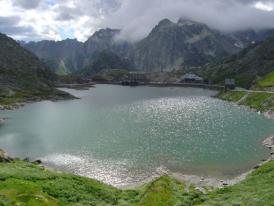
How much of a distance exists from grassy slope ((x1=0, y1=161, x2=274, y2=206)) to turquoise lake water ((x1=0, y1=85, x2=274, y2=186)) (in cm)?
3157

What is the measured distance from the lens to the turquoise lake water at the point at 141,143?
100000mm

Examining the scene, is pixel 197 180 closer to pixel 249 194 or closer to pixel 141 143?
pixel 249 194

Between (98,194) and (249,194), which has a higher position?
(249,194)

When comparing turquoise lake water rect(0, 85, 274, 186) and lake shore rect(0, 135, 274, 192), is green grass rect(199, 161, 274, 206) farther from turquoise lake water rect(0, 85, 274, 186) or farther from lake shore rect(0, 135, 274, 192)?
turquoise lake water rect(0, 85, 274, 186)

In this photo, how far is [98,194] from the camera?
5506cm

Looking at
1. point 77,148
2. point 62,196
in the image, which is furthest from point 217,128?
point 62,196

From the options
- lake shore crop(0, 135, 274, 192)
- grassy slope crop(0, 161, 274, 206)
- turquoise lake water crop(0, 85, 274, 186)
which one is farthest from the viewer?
turquoise lake water crop(0, 85, 274, 186)

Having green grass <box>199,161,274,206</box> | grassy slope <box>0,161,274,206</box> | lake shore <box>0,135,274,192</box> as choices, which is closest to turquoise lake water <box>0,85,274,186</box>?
lake shore <box>0,135,274,192</box>

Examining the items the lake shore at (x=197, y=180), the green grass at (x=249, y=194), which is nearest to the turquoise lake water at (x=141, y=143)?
the lake shore at (x=197, y=180)

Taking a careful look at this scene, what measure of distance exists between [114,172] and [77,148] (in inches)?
1249

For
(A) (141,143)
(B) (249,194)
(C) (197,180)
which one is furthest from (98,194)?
(A) (141,143)

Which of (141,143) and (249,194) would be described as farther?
(141,143)

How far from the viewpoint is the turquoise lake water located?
100 metres

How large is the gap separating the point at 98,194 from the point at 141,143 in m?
74.6
